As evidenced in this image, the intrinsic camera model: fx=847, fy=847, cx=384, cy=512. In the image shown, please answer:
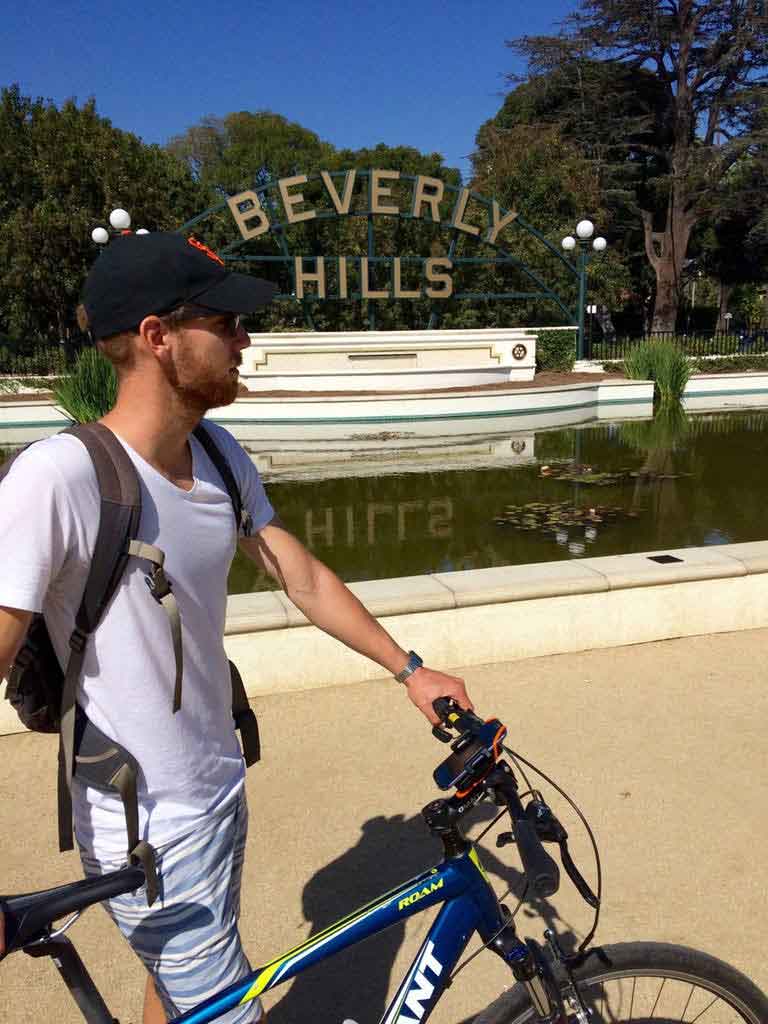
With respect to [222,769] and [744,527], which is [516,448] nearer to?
[744,527]

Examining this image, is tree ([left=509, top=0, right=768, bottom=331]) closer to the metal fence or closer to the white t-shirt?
the metal fence

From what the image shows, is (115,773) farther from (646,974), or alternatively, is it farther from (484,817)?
(484,817)

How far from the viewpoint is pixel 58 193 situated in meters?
29.5

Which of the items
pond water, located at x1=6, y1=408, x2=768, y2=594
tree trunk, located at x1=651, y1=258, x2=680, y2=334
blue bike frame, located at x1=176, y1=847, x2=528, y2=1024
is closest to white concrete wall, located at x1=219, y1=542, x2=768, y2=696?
pond water, located at x1=6, y1=408, x2=768, y2=594

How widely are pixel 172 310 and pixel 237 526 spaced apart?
1.52 ft

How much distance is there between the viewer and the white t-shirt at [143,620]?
4.20ft

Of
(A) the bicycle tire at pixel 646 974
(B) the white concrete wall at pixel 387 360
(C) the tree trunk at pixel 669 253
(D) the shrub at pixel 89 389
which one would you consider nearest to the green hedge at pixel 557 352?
(B) the white concrete wall at pixel 387 360

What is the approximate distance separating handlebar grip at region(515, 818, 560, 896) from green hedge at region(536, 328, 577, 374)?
23452mm

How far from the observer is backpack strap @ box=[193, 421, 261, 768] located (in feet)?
5.57

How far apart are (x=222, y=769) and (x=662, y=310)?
3725cm

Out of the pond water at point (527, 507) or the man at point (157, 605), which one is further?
the pond water at point (527, 507)

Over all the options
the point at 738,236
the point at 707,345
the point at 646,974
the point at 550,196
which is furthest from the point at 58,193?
the point at 646,974

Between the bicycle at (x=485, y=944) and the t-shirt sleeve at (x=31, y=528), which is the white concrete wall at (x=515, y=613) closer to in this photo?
the bicycle at (x=485, y=944)

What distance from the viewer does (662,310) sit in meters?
35.7
